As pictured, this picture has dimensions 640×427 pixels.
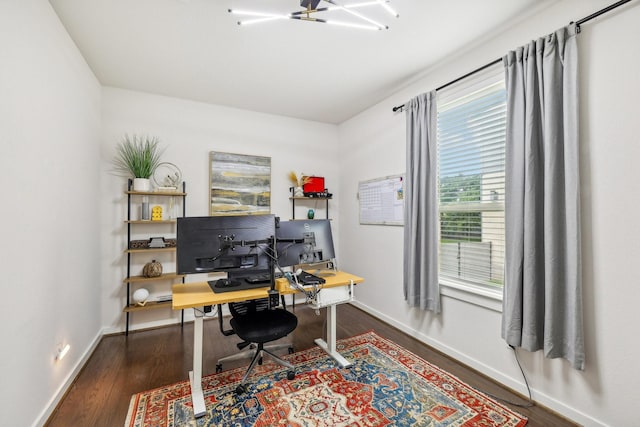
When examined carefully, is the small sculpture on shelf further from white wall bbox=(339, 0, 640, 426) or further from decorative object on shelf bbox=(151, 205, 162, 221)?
white wall bbox=(339, 0, 640, 426)

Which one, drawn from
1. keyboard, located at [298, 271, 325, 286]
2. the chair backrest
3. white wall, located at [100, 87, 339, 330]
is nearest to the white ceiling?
white wall, located at [100, 87, 339, 330]

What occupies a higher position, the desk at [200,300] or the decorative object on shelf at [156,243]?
the decorative object on shelf at [156,243]

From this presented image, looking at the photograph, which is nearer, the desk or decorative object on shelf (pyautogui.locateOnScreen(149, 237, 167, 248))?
the desk

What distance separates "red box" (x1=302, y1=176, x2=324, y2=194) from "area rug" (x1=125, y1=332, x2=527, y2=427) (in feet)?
7.51

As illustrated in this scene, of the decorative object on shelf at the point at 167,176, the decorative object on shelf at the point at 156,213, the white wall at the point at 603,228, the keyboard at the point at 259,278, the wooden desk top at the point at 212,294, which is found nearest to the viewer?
the white wall at the point at 603,228

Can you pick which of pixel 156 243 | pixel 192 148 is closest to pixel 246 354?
pixel 156 243

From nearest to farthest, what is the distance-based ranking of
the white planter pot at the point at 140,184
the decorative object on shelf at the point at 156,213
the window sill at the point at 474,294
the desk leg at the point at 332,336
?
the window sill at the point at 474,294
the desk leg at the point at 332,336
the white planter pot at the point at 140,184
the decorative object on shelf at the point at 156,213

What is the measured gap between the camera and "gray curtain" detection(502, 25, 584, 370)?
64.6 inches

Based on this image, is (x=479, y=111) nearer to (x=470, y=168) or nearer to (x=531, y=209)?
(x=470, y=168)

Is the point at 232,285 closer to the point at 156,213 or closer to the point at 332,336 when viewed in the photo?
the point at 332,336

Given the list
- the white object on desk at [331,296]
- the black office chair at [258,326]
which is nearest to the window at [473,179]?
the white object on desk at [331,296]

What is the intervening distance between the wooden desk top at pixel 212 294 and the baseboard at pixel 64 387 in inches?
37.4

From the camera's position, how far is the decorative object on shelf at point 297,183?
392 cm

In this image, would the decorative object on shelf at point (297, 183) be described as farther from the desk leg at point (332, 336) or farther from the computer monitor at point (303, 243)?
the desk leg at point (332, 336)
